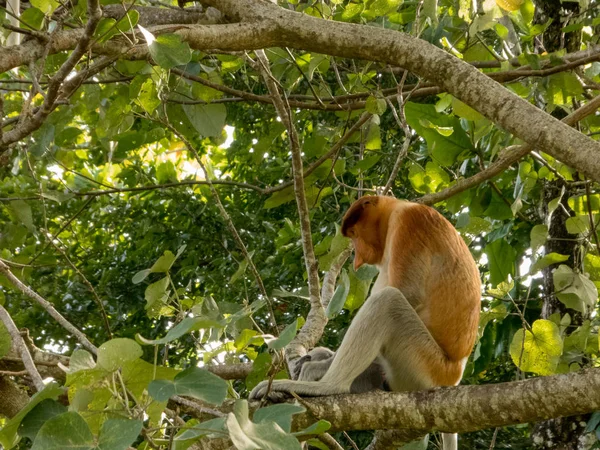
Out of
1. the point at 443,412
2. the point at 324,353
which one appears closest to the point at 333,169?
the point at 324,353

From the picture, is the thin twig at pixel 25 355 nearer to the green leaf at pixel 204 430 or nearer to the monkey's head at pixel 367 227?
the green leaf at pixel 204 430

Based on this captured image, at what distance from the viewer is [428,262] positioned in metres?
2.96

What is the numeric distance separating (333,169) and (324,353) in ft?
2.58

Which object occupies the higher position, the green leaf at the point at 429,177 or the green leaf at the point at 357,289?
the green leaf at the point at 429,177

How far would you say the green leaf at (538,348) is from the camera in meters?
2.57

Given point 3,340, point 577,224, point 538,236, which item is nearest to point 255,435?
point 3,340

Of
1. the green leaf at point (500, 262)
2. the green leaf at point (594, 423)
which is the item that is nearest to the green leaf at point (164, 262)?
the green leaf at point (500, 262)

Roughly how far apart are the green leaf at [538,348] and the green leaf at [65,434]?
5.23ft

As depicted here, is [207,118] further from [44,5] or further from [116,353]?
[116,353]

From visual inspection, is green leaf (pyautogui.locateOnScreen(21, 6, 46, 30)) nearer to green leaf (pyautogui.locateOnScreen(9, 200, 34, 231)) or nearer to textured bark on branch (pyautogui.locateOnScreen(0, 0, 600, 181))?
textured bark on branch (pyautogui.locateOnScreen(0, 0, 600, 181))

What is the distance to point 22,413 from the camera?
1.54 m

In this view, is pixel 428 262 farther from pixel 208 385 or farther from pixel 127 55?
pixel 208 385

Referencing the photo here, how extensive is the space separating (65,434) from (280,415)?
370mm

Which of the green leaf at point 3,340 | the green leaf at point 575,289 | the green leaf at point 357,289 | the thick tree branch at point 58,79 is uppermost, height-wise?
the thick tree branch at point 58,79
